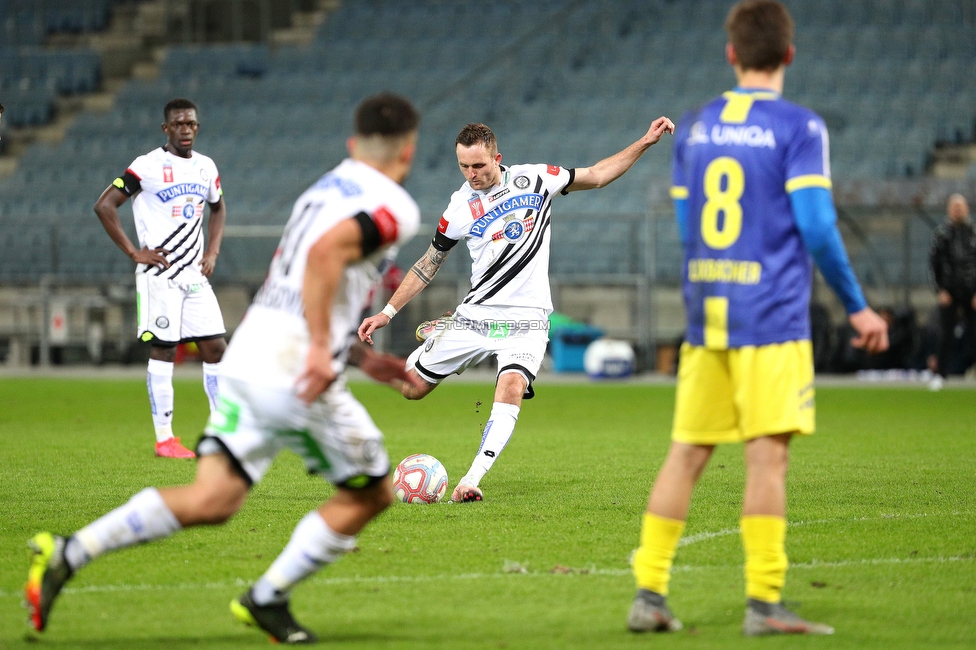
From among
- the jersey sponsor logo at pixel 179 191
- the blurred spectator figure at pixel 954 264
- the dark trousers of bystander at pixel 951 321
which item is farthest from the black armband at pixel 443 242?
the dark trousers of bystander at pixel 951 321

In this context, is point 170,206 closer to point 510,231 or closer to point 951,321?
point 510,231

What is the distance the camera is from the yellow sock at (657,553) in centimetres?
456

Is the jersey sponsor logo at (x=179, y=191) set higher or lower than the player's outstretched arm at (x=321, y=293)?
higher

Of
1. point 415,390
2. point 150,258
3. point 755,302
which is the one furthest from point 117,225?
point 755,302

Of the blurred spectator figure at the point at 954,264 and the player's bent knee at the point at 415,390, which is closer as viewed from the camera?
the player's bent knee at the point at 415,390

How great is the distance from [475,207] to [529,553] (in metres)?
2.76

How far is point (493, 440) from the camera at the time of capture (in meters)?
7.66

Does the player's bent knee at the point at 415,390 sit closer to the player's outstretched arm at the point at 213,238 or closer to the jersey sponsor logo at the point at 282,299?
the player's outstretched arm at the point at 213,238

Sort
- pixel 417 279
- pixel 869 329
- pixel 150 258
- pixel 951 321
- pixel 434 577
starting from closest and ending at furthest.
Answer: pixel 869 329, pixel 434 577, pixel 417 279, pixel 150 258, pixel 951 321

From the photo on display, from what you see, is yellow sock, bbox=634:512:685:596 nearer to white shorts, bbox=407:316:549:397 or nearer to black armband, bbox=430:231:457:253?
white shorts, bbox=407:316:549:397

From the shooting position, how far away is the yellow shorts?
4453 mm

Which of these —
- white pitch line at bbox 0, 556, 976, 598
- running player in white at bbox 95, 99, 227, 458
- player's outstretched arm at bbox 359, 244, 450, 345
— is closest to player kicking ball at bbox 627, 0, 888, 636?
white pitch line at bbox 0, 556, 976, 598

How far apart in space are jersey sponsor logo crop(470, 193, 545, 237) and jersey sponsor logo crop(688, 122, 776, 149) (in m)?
3.42

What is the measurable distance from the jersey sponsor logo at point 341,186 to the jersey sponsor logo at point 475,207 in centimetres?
360
